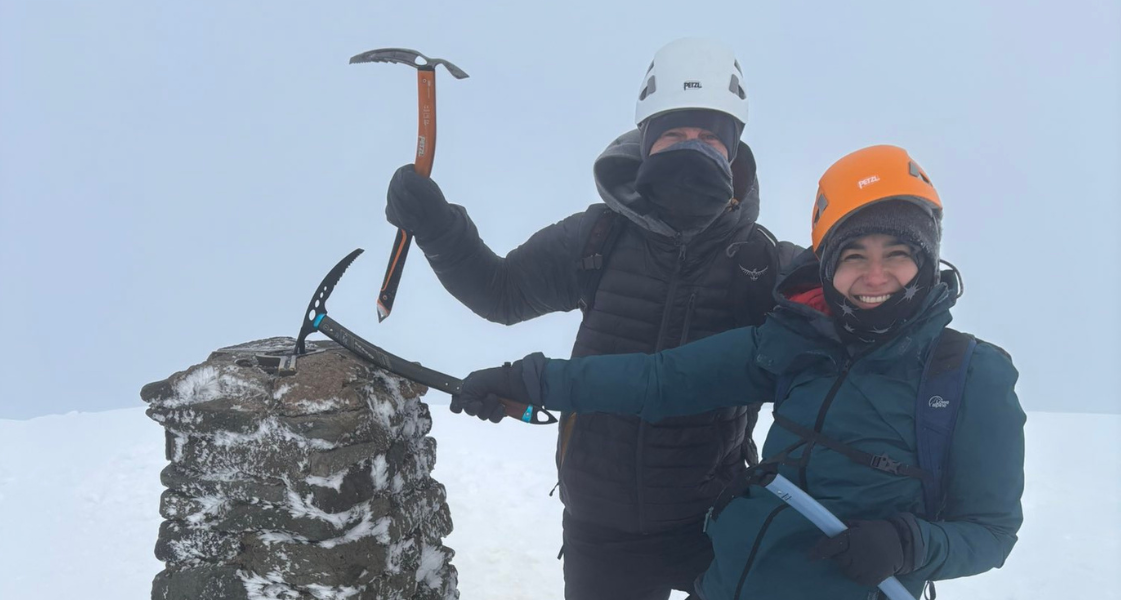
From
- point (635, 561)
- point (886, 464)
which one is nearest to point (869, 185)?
point (886, 464)

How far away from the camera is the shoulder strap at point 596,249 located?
3.17 m

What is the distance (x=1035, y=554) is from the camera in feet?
22.0

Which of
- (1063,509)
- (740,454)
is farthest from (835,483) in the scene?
(1063,509)

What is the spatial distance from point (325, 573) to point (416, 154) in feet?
5.72

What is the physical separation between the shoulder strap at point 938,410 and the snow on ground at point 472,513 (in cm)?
441

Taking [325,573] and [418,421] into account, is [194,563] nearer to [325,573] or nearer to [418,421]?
[325,573]

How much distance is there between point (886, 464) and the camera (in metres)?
2.22

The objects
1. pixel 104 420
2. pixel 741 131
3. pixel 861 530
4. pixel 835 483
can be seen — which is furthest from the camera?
pixel 104 420

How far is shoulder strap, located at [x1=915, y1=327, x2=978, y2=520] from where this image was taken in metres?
2.17

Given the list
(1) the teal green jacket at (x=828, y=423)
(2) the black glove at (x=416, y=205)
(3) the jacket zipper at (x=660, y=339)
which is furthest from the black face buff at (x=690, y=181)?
(2) the black glove at (x=416, y=205)

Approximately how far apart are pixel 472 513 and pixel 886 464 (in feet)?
18.8

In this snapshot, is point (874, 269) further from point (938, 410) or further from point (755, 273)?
point (755, 273)

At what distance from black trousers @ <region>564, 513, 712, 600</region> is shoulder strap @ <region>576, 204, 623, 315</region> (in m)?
1.08

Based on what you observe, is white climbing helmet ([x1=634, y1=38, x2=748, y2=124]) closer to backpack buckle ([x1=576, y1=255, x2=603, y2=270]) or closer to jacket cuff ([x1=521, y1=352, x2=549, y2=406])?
backpack buckle ([x1=576, y1=255, x2=603, y2=270])
